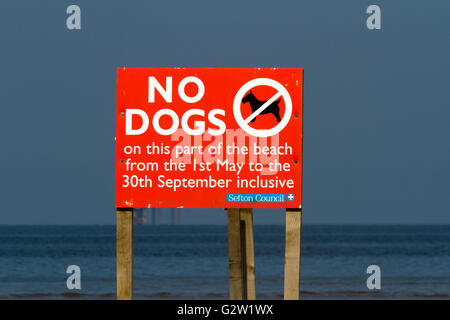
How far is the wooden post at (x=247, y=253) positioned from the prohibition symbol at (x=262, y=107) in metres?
1.92

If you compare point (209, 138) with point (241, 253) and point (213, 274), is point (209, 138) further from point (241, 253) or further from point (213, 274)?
point (213, 274)

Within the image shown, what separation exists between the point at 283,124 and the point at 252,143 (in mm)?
357

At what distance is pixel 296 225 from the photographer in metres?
8.78

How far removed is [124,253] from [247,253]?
74.9 inches

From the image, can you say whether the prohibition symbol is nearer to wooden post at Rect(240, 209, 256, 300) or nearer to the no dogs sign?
the no dogs sign

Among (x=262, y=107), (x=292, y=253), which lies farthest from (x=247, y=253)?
(x=262, y=107)

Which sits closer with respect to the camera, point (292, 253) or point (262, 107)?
point (262, 107)

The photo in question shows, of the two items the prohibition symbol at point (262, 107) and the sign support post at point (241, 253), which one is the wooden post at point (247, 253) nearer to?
the sign support post at point (241, 253)

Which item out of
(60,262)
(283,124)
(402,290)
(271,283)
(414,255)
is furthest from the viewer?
(414,255)

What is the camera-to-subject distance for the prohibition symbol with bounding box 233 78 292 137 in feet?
28.5

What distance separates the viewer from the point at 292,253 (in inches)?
348

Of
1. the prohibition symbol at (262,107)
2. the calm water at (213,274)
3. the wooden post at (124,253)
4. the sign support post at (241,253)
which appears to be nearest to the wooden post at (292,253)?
the prohibition symbol at (262,107)

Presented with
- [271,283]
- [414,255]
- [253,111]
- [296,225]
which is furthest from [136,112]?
[414,255]
